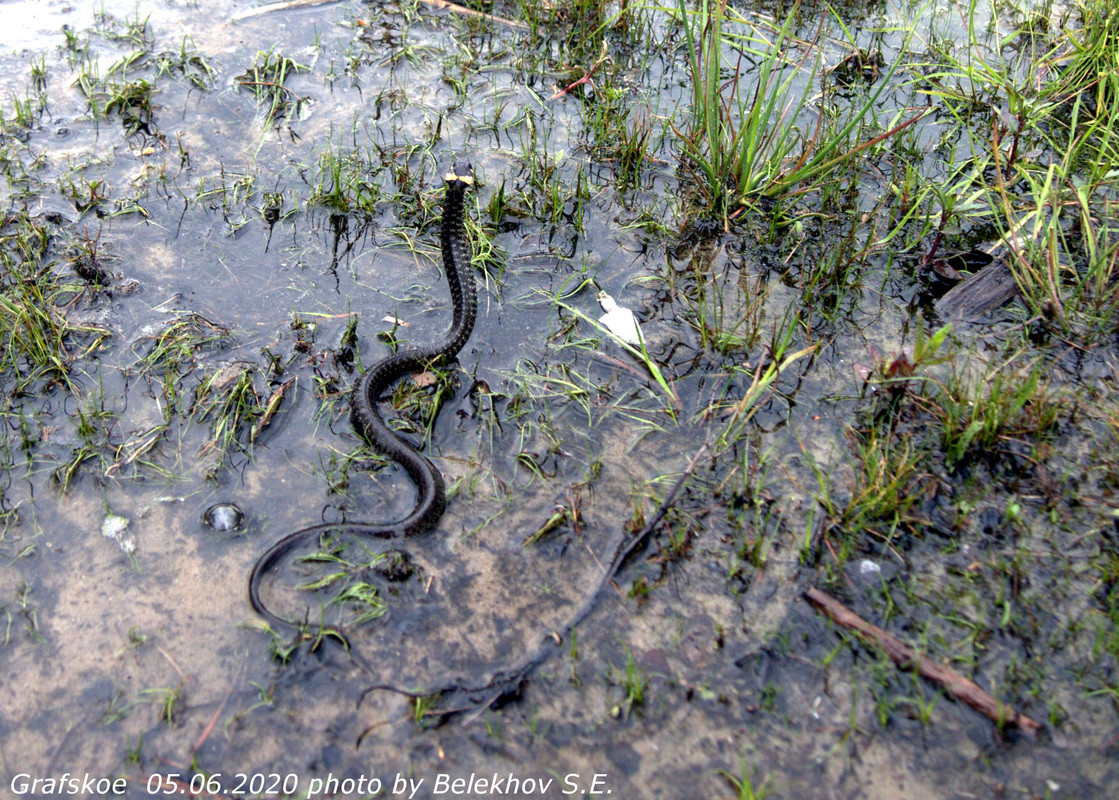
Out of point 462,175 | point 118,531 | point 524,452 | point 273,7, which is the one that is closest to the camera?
point 118,531

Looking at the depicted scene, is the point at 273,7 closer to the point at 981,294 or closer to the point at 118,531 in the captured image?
the point at 118,531

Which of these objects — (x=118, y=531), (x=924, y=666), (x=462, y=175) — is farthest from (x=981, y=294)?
(x=118, y=531)

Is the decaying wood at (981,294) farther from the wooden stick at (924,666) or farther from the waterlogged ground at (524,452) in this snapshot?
the wooden stick at (924,666)

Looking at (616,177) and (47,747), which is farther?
(616,177)

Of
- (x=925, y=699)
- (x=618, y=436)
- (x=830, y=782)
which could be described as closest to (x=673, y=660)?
(x=830, y=782)

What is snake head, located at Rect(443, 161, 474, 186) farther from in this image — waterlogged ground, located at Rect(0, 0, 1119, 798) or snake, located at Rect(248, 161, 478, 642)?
waterlogged ground, located at Rect(0, 0, 1119, 798)

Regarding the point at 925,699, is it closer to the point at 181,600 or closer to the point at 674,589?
the point at 674,589
